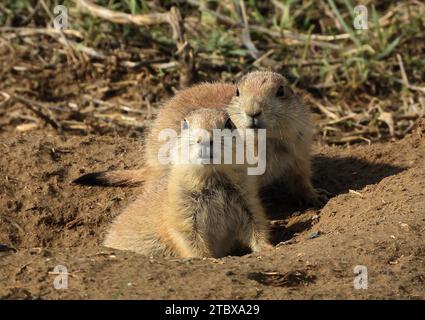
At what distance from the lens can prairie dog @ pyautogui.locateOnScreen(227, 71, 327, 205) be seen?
5.82 meters

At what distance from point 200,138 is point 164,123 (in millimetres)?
1791

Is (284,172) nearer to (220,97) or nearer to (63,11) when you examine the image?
(220,97)

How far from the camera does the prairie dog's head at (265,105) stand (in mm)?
5773

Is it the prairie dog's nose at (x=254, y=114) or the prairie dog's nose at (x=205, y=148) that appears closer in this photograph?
the prairie dog's nose at (x=205, y=148)

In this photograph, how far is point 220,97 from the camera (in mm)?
6418

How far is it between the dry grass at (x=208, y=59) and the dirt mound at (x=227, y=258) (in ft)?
2.50

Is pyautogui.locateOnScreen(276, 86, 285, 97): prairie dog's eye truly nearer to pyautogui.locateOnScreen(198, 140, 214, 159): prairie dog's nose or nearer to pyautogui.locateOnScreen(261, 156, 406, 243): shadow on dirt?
Result: pyautogui.locateOnScreen(261, 156, 406, 243): shadow on dirt

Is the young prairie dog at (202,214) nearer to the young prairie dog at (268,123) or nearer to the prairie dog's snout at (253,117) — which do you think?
the prairie dog's snout at (253,117)

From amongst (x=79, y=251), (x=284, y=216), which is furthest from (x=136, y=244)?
(x=284, y=216)

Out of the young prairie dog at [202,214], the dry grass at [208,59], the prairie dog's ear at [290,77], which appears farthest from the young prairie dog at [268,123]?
the prairie dog's ear at [290,77]

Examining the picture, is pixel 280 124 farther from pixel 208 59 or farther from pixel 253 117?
pixel 208 59

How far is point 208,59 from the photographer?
8.71 m

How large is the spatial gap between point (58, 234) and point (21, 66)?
3.28 meters

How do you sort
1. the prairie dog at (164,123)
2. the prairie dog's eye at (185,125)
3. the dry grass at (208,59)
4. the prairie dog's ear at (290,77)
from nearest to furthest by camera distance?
the prairie dog's eye at (185,125) < the prairie dog at (164,123) < the dry grass at (208,59) < the prairie dog's ear at (290,77)
